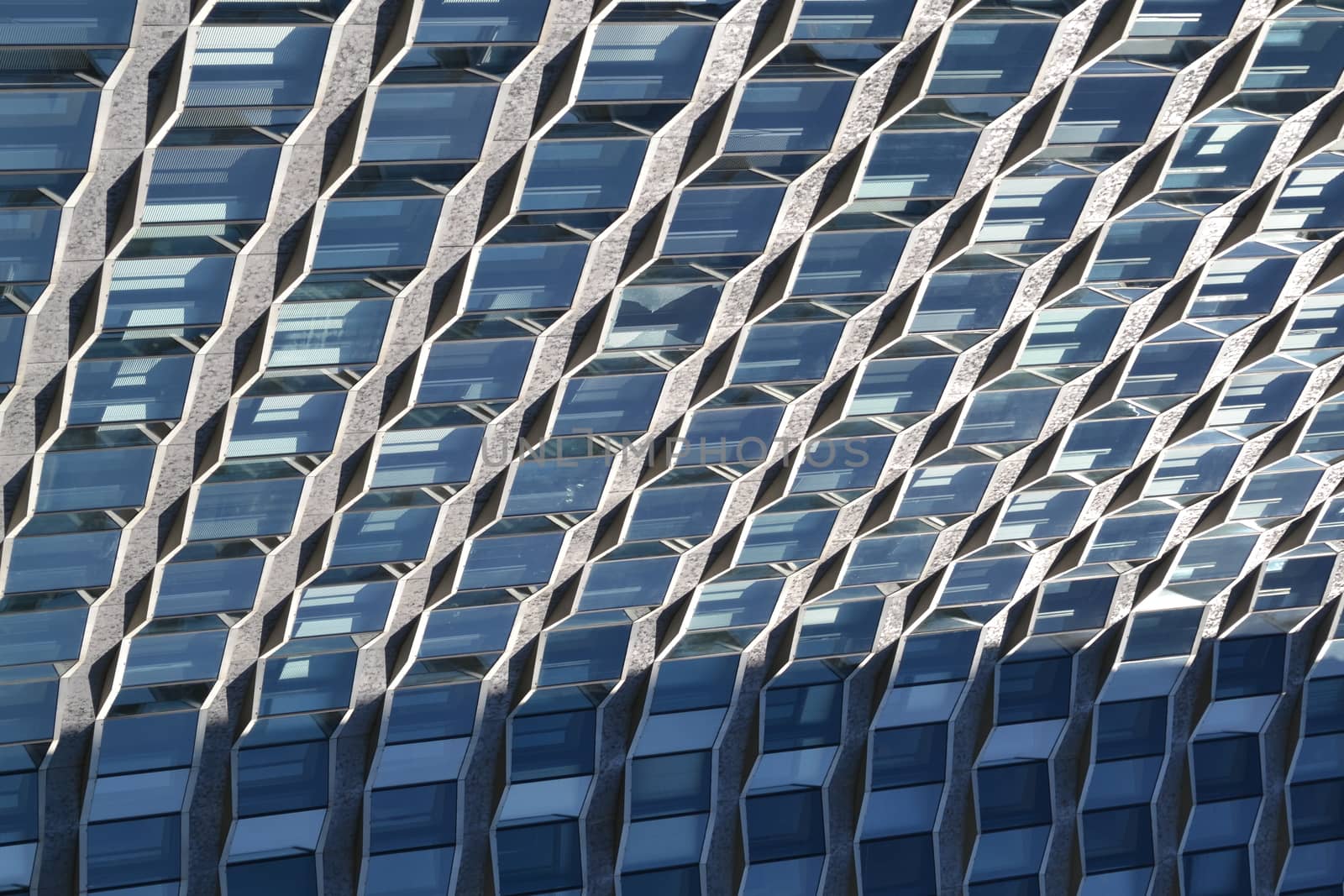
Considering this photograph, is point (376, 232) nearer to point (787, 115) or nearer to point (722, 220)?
point (722, 220)

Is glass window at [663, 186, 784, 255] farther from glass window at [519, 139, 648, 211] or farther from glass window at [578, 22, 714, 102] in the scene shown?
glass window at [578, 22, 714, 102]

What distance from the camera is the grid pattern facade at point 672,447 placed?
26344 mm

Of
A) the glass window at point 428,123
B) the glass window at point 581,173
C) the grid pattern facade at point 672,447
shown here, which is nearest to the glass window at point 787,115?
the grid pattern facade at point 672,447

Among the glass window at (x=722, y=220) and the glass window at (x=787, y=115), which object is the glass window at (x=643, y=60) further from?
the glass window at (x=722, y=220)

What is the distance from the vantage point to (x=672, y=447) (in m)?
32.6

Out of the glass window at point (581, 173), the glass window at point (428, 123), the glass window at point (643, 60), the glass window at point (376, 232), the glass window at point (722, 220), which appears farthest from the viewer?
the glass window at point (722, 220)

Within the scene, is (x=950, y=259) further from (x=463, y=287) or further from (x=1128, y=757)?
(x=1128, y=757)

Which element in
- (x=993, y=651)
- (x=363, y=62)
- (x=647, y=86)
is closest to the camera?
(x=363, y=62)

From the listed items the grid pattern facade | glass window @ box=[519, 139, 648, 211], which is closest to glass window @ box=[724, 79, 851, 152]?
the grid pattern facade

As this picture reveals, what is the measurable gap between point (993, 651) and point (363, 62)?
22.7m

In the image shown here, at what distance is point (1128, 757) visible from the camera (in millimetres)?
40844

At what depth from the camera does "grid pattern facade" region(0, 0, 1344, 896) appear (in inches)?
1037

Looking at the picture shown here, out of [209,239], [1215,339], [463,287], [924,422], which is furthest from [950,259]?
[209,239]

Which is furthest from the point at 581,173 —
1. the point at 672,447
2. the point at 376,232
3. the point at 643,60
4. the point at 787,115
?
the point at 672,447
